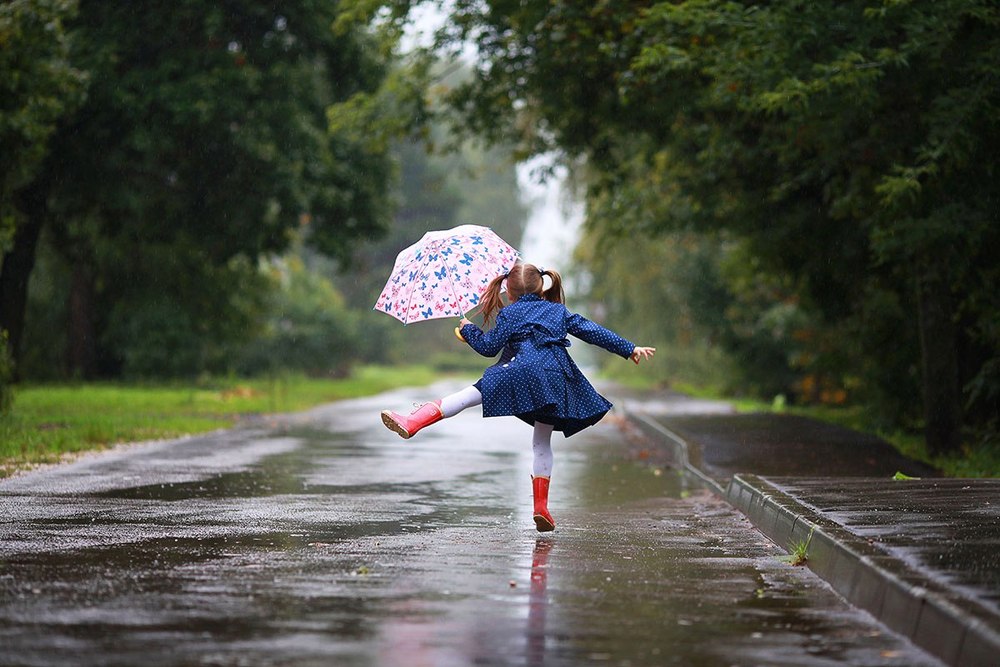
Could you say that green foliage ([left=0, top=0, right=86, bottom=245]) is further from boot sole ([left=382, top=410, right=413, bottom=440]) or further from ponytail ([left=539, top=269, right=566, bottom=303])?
boot sole ([left=382, top=410, right=413, bottom=440])

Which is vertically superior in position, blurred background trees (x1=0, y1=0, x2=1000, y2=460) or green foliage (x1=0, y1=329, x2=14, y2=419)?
blurred background trees (x1=0, y1=0, x2=1000, y2=460)

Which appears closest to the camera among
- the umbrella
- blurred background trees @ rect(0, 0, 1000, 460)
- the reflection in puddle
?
the reflection in puddle

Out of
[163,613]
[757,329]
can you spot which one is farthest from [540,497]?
[757,329]

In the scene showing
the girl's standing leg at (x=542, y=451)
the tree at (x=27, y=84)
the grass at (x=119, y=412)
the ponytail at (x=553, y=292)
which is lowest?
the grass at (x=119, y=412)

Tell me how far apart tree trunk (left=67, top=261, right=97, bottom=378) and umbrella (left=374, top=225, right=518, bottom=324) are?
2869cm

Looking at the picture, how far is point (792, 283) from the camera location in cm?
2327

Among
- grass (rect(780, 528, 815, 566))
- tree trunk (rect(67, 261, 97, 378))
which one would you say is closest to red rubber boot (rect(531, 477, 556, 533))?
grass (rect(780, 528, 815, 566))

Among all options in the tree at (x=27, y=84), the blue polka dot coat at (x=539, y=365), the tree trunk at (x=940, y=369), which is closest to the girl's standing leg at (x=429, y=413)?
the blue polka dot coat at (x=539, y=365)

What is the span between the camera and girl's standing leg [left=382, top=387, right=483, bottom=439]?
9.43 m

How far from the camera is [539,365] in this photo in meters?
9.44

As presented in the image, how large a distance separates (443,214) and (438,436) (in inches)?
2406

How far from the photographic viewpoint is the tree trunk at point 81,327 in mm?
37656

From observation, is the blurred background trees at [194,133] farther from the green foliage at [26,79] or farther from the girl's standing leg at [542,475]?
the girl's standing leg at [542,475]

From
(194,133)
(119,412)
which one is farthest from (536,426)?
(194,133)
